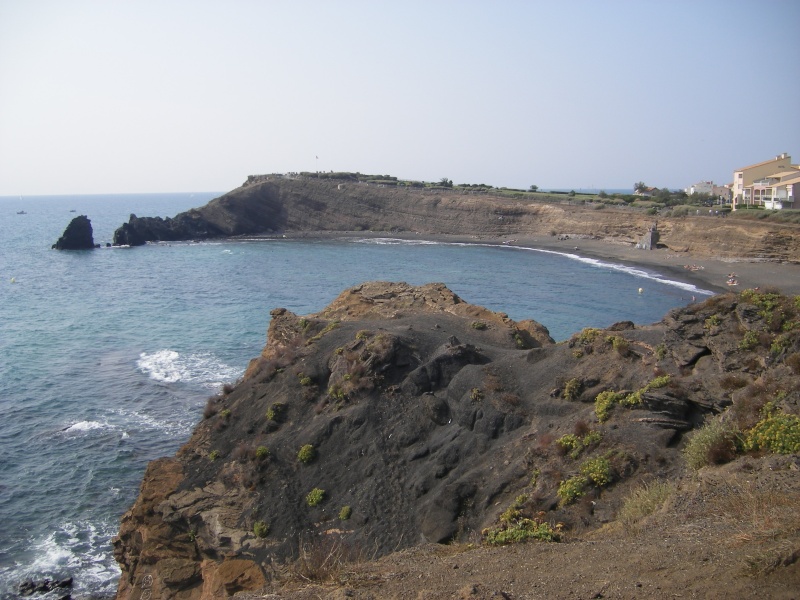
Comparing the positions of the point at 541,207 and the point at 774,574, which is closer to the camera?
the point at 774,574

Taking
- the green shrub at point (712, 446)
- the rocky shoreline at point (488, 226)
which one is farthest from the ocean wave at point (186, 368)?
the rocky shoreline at point (488, 226)

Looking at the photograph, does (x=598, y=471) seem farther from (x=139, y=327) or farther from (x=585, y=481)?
(x=139, y=327)

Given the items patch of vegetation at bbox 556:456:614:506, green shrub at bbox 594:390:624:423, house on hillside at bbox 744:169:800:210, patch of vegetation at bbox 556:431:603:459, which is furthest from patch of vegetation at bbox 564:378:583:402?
house on hillside at bbox 744:169:800:210

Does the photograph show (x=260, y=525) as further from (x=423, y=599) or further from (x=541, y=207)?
(x=541, y=207)

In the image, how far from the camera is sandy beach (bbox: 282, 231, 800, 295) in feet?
203

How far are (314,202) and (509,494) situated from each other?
116031 millimetres

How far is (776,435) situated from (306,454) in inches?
507

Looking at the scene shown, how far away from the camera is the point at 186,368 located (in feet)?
138

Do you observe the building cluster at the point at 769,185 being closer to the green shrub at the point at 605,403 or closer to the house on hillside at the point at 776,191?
the house on hillside at the point at 776,191

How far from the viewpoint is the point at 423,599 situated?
9.73 meters

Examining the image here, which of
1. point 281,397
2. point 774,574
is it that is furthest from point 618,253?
point 774,574

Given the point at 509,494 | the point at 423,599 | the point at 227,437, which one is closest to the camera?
the point at 423,599

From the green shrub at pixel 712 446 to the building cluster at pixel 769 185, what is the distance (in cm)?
8287

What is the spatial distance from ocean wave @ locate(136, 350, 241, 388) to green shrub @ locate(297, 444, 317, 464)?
18653 millimetres
